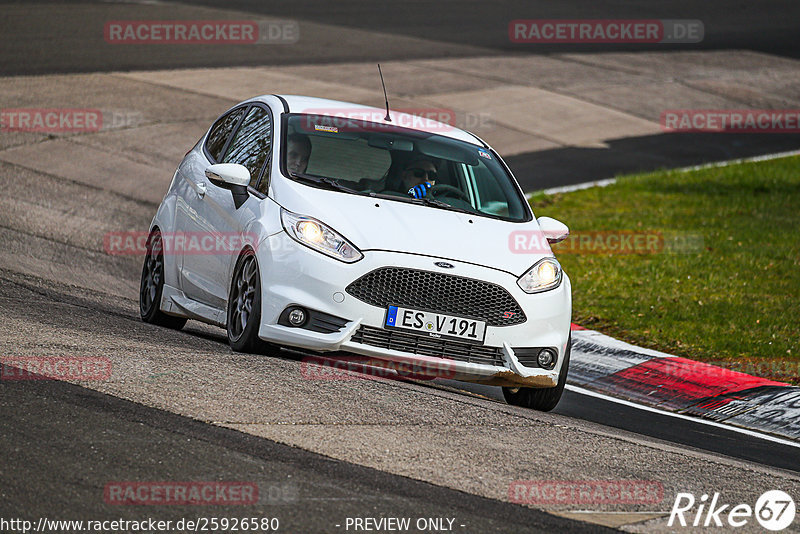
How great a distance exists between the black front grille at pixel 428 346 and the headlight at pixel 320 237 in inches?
17.9

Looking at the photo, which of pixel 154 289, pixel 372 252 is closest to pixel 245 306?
pixel 372 252

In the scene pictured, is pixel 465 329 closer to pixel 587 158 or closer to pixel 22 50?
pixel 587 158

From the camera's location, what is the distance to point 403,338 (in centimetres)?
738

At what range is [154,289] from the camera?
954cm

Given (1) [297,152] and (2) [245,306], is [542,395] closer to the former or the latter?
(2) [245,306]

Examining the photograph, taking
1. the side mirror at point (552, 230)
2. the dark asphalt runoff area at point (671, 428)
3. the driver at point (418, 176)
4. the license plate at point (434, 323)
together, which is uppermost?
the driver at point (418, 176)

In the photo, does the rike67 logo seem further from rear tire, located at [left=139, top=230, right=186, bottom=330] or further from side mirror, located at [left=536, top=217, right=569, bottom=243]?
rear tire, located at [left=139, top=230, right=186, bottom=330]

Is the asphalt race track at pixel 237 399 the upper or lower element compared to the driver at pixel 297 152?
lower

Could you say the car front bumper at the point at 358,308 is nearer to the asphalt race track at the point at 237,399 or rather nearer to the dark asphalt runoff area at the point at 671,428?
the asphalt race track at the point at 237,399

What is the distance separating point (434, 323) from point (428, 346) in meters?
0.16

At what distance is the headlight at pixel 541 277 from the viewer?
25.2 ft

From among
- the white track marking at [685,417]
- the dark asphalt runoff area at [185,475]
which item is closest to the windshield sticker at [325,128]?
the white track marking at [685,417]

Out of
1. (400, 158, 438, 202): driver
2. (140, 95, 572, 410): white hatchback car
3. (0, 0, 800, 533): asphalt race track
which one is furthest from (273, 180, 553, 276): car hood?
(0, 0, 800, 533): asphalt race track

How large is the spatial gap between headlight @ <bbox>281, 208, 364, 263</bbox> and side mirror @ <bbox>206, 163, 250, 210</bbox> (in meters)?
0.63
